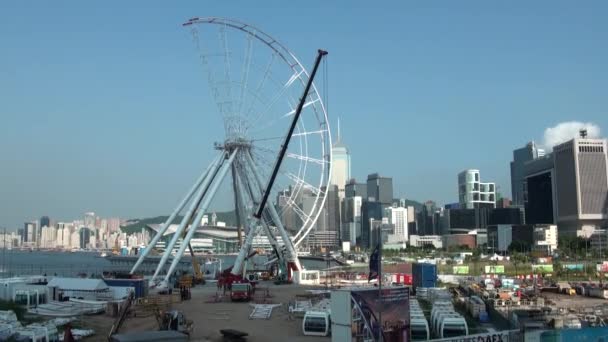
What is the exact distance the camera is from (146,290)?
176ft

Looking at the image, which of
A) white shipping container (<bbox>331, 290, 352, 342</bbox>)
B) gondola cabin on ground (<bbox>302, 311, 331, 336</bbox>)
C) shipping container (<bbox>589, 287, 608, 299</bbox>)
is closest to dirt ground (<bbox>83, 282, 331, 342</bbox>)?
gondola cabin on ground (<bbox>302, 311, 331, 336</bbox>)

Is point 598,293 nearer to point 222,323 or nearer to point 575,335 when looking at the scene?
point 222,323

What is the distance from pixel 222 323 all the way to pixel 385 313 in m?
15.1

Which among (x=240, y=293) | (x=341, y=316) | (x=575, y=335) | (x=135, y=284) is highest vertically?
(x=341, y=316)

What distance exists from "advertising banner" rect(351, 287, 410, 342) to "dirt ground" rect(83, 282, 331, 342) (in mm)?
7123

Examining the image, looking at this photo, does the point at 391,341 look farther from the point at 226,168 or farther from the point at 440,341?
the point at 226,168

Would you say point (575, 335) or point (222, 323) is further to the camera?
point (222, 323)

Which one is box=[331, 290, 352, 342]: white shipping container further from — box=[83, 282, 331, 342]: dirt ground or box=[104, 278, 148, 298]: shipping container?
box=[104, 278, 148, 298]: shipping container

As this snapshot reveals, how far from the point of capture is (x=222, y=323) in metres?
38.5

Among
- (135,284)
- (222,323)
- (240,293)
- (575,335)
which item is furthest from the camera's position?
(135,284)

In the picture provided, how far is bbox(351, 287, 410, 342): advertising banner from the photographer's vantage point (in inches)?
992

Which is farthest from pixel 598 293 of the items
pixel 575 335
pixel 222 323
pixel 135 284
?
pixel 575 335

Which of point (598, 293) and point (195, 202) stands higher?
point (195, 202)

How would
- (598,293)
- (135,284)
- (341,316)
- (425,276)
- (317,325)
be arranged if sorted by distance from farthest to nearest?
(598,293)
(425,276)
(135,284)
(317,325)
(341,316)
